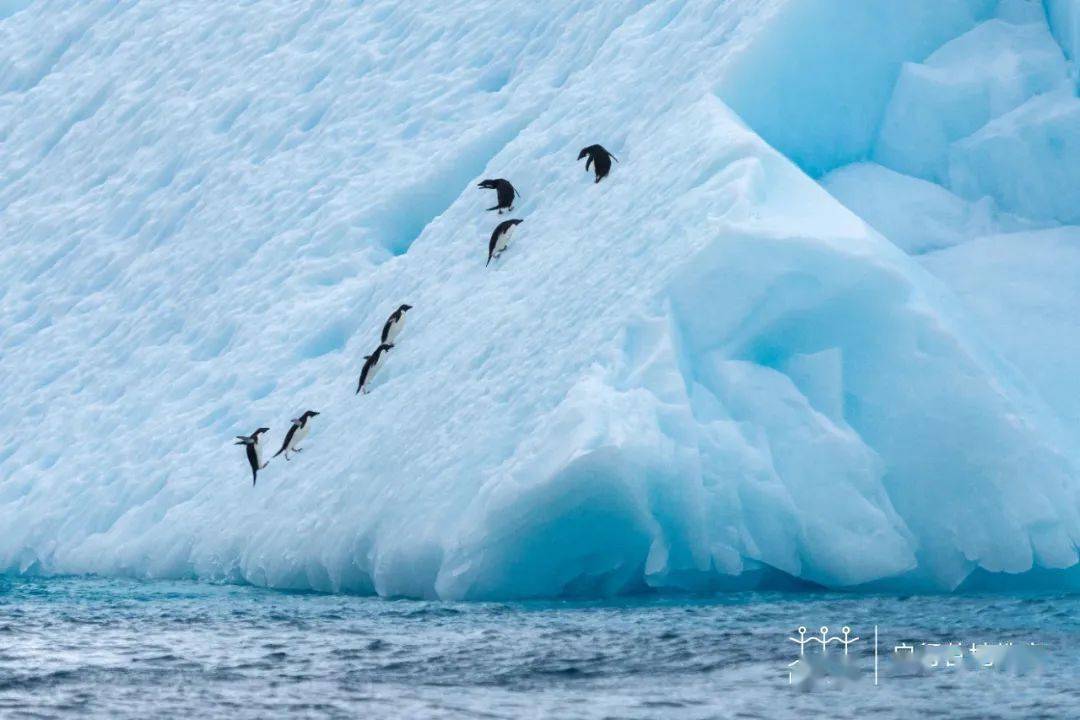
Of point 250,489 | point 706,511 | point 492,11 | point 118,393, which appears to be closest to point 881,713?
point 706,511

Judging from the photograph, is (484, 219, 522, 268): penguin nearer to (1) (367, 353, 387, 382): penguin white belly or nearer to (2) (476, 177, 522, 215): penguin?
(2) (476, 177, 522, 215): penguin

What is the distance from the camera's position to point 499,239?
9.73m

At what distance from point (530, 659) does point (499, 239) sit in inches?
165

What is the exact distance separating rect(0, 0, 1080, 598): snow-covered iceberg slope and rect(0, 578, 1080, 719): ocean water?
422 millimetres

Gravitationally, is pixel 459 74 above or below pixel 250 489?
above

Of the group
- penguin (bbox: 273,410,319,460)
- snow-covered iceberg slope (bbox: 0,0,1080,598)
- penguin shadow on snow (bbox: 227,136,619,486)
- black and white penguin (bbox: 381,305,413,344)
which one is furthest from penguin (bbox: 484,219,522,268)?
penguin (bbox: 273,410,319,460)

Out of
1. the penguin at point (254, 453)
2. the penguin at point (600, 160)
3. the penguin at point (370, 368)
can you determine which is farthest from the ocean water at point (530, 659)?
the penguin at point (600, 160)

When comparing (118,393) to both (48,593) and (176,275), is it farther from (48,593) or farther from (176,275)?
(48,593)

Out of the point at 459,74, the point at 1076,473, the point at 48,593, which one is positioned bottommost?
the point at 48,593

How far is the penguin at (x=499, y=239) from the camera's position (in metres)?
9.73

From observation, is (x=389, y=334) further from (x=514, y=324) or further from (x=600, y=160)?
(x=600, y=160)

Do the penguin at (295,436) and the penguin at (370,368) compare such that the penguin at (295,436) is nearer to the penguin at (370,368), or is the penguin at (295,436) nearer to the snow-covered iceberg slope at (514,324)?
the snow-covered iceberg slope at (514,324)

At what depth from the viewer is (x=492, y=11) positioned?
12508 mm

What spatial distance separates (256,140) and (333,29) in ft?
4.35
